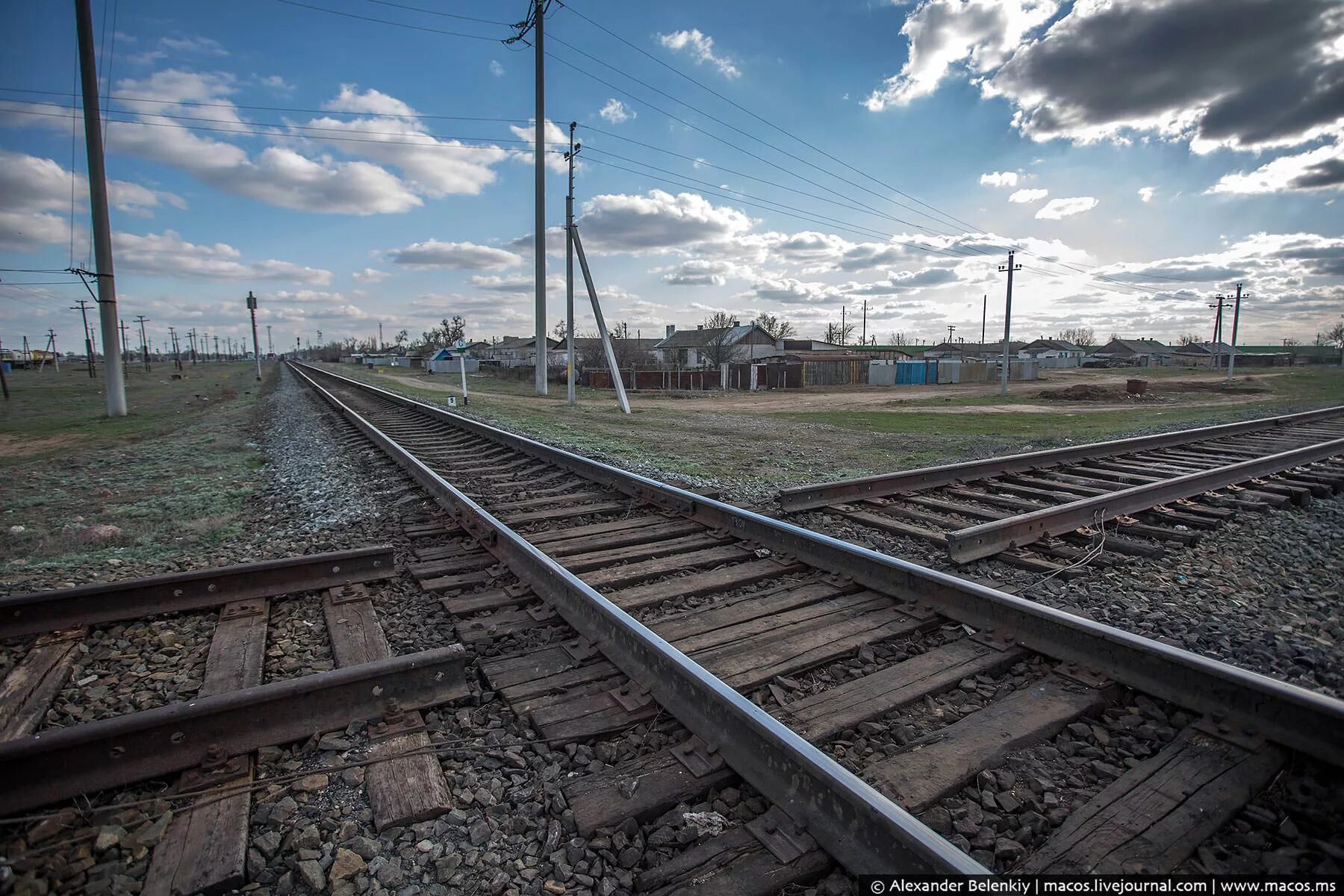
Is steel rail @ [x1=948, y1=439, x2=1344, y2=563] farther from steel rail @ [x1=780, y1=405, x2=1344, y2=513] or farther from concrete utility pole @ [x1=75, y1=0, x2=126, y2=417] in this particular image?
concrete utility pole @ [x1=75, y1=0, x2=126, y2=417]

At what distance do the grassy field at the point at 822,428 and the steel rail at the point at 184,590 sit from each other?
156 inches

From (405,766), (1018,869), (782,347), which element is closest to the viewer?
(1018,869)

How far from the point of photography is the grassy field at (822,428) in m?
9.55

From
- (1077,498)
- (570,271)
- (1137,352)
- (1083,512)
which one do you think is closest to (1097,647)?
(1083,512)

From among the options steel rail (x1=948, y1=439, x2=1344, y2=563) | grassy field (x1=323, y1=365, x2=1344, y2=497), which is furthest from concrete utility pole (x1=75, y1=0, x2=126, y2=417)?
steel rail (x1=948, y1=439, x2=1344, y2=563)

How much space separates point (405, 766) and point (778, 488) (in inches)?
213

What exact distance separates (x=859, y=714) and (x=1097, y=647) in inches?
46.8

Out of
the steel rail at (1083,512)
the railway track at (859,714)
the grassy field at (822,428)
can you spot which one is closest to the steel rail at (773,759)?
the railway track at (859,714)

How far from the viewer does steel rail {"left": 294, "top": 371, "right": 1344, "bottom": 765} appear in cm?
232

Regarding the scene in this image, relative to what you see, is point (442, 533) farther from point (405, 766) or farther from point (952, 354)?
point (952, 354)

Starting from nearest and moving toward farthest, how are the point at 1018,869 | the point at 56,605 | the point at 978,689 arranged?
the point at 1018,869 < the point at 978,689 < the point at 56,605

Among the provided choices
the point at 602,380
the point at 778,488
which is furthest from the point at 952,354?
the point at 778,488

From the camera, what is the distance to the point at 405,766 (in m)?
2.46

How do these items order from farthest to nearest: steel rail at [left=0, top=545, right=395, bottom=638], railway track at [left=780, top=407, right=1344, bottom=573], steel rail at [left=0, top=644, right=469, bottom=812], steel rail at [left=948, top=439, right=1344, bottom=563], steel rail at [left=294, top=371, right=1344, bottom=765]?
railway track at [left=780, top=407, right=1344, bottom=573] < steel rail at [left=948, top=439, right=1344, bottom=563] < steel rail at [left=0, top=545, right=395, bottom=638] < steel rail at [left=294, top=371, right=1344, bottom=765] < steel rail at [left=0, top=644, right=469, bottom=812]
